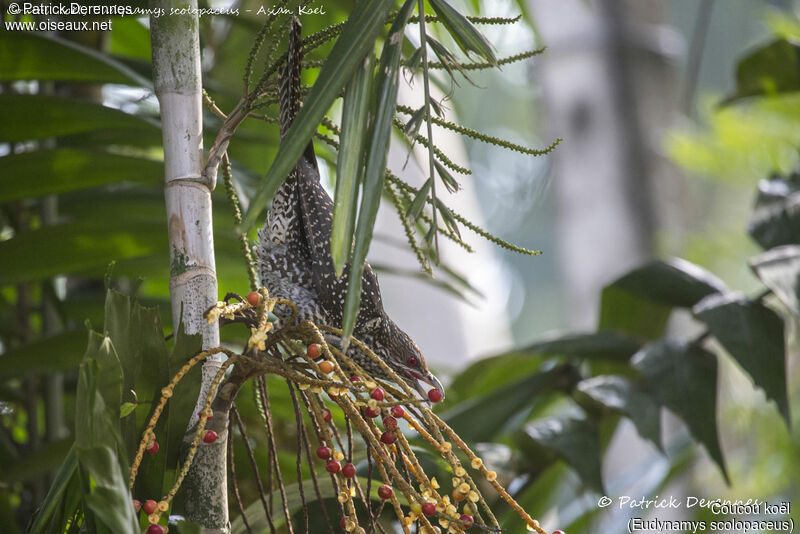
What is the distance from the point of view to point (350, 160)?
1.12 ft

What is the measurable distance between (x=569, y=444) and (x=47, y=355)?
557 millimetres

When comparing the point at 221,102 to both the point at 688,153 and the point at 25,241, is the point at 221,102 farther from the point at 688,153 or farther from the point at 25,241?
the point at 688,153

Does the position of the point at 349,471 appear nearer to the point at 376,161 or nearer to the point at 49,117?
the point at 376,161

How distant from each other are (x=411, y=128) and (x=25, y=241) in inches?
19.0

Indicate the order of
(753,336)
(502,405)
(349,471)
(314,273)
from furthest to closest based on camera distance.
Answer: (502,405)
(753,336)
(314,273)
(349,471)

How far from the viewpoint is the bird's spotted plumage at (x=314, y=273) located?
0.55 metres

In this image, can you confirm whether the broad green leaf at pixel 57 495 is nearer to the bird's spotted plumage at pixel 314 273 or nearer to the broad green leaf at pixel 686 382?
the bird's spotted plumage at pixel 314 273

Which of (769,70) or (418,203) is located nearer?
(418,203)

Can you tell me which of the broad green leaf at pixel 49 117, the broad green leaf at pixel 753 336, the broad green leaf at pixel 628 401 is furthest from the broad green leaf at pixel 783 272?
the broad green leaf at pixel 49 117

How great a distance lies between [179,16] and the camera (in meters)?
0.45

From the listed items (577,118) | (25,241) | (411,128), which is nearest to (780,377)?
(411,128)

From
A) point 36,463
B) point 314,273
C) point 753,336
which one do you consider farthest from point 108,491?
point 753,336

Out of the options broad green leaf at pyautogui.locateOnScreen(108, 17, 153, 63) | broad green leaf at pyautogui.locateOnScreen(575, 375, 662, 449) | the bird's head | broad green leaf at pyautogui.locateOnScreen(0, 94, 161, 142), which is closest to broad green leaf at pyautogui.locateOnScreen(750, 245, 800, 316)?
broad green leaf at pyautogui.locateOnScreen(575, 375, 662, 449)

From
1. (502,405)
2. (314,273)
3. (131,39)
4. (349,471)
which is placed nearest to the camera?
(349,471)
